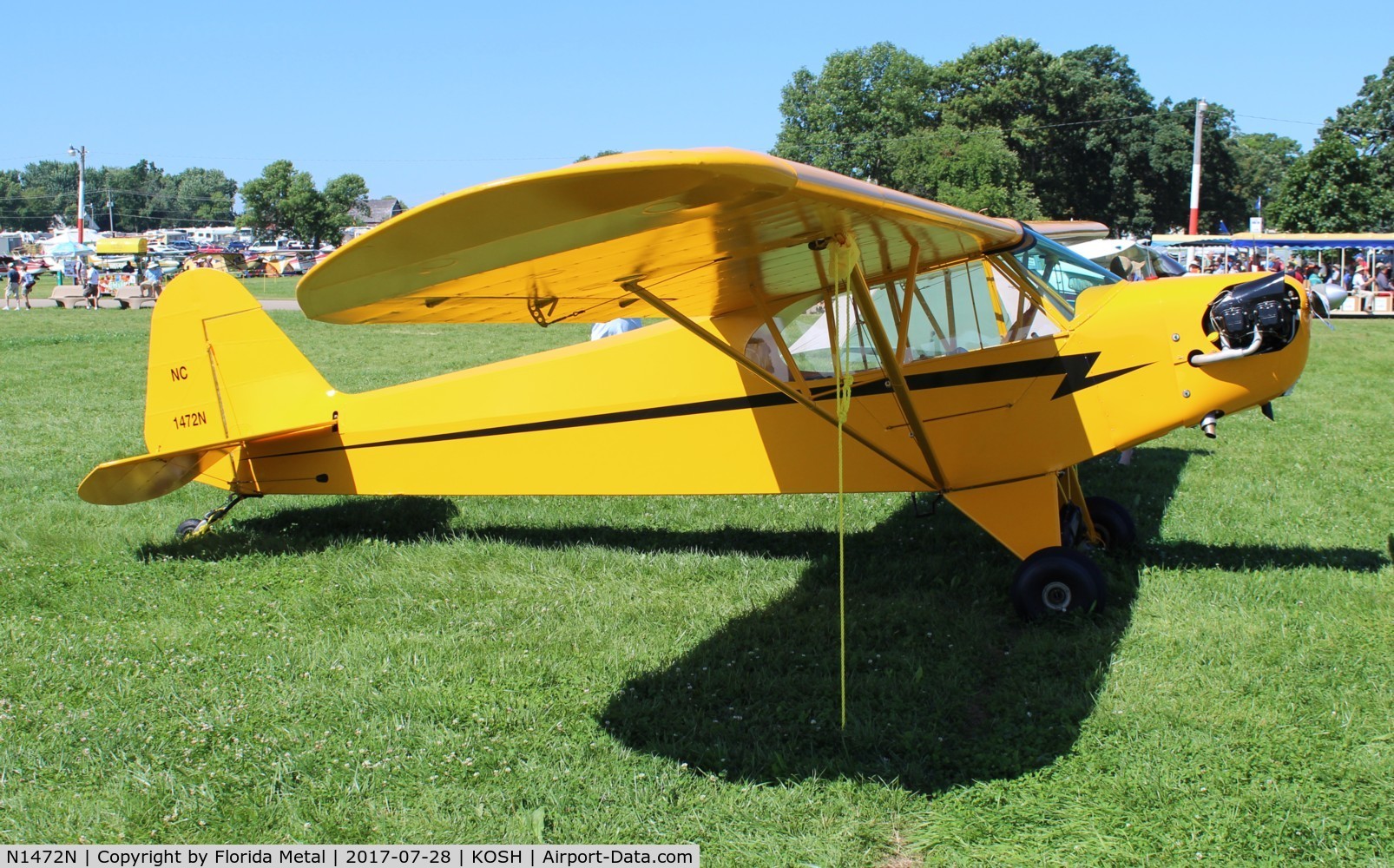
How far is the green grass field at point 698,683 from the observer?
3.41 m

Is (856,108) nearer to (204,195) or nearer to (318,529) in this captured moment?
(318,529)

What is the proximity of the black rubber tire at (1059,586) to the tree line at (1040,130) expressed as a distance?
43.9 m

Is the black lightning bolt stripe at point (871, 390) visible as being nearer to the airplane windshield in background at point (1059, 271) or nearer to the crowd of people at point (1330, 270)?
the airplane windshield in background at point (1059, 271)

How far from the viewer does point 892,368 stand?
15.3 ft

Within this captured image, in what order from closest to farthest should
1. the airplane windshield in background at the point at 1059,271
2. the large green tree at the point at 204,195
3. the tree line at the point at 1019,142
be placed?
the airplane windshield in background at the point at 1059,271, the tree line at the point at 1019,142, the large green tree at the point at 204,195

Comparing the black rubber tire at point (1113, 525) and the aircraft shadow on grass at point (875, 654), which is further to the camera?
the black rubber tire at point (1113, 525)

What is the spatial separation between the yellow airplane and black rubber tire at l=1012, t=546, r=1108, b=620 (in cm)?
1

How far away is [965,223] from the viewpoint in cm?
459

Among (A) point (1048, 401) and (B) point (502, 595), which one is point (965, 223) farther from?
(B) point (502, 595)

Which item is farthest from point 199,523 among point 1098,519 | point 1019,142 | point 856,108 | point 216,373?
point 856,108

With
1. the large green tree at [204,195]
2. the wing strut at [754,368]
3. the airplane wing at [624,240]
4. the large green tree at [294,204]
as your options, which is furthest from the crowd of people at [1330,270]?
the large green tree at [204,195]

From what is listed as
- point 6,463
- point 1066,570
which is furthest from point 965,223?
point 6,463
